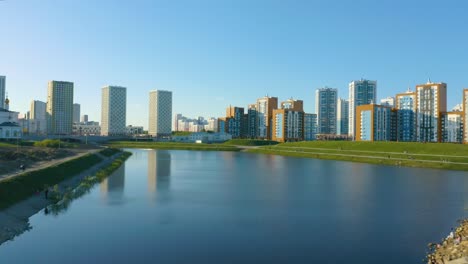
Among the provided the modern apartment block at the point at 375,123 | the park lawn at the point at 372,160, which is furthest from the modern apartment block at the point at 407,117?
the park lawn at the point at 372,160

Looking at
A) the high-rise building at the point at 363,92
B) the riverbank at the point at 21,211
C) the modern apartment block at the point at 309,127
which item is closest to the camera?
the riverbank at the point at 21,211

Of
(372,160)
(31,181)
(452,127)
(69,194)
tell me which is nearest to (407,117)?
(452,127)

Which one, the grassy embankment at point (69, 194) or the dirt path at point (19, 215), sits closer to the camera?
the dirt path at point (19, 215)

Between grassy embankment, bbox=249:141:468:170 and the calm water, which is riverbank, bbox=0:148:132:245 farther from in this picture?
grassy embankment, bbox=249:141:468:170

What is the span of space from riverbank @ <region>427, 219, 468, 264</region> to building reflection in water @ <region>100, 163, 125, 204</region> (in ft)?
88.4

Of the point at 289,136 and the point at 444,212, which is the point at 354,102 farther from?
the point at 444,212

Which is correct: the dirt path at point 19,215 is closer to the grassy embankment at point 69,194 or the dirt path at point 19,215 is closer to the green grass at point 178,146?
the grassy embankment at point 69,194

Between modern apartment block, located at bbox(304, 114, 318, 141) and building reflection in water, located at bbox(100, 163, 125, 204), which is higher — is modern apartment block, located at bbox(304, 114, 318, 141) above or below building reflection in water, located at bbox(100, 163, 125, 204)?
above

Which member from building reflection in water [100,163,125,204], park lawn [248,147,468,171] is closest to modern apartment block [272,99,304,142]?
park lawn [248,147,468,171]

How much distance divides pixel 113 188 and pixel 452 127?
399ft

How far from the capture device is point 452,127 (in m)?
129

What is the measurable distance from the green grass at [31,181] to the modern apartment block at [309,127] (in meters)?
141

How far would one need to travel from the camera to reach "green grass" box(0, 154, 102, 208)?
31.2 metres

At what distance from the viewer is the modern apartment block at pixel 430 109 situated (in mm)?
132375
